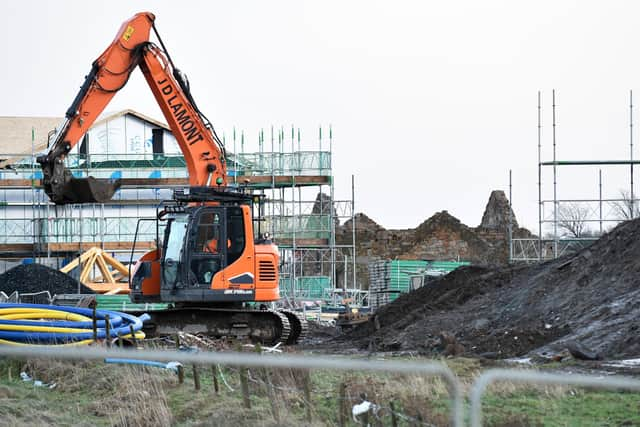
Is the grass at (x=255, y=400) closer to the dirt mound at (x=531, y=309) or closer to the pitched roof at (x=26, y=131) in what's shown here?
the dirt mound at (x=531, y=309)

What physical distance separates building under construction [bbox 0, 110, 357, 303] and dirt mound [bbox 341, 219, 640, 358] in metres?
9.93

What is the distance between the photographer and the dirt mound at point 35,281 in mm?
27531

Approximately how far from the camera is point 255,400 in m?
7.89

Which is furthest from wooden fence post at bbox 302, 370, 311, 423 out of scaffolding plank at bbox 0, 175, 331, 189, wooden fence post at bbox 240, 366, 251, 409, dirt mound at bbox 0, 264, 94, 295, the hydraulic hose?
scaffolding plank at bbox 0, 175, 331, 189

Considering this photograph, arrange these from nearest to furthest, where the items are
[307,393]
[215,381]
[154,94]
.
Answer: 1. [307,393]
2. [215,381]
3. [154,94]

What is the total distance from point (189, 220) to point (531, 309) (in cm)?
706

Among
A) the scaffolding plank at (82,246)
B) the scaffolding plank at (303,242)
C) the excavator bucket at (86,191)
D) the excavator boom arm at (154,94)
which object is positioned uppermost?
the excavator boom arm at (154,94)

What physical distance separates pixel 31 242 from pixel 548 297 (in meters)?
25.8

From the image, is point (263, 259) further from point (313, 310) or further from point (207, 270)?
point (313, 310)

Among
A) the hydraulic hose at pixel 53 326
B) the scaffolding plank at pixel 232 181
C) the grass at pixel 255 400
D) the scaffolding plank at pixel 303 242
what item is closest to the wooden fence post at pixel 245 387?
the grass at pixel 255 400

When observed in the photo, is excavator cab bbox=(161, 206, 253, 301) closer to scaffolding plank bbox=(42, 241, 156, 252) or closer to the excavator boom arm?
the excavator boom arm

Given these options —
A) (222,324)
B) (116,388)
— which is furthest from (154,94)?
(116,388)

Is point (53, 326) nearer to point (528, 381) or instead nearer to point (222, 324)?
point (222, 324)

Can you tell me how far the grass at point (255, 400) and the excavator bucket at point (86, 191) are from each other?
349 inches
